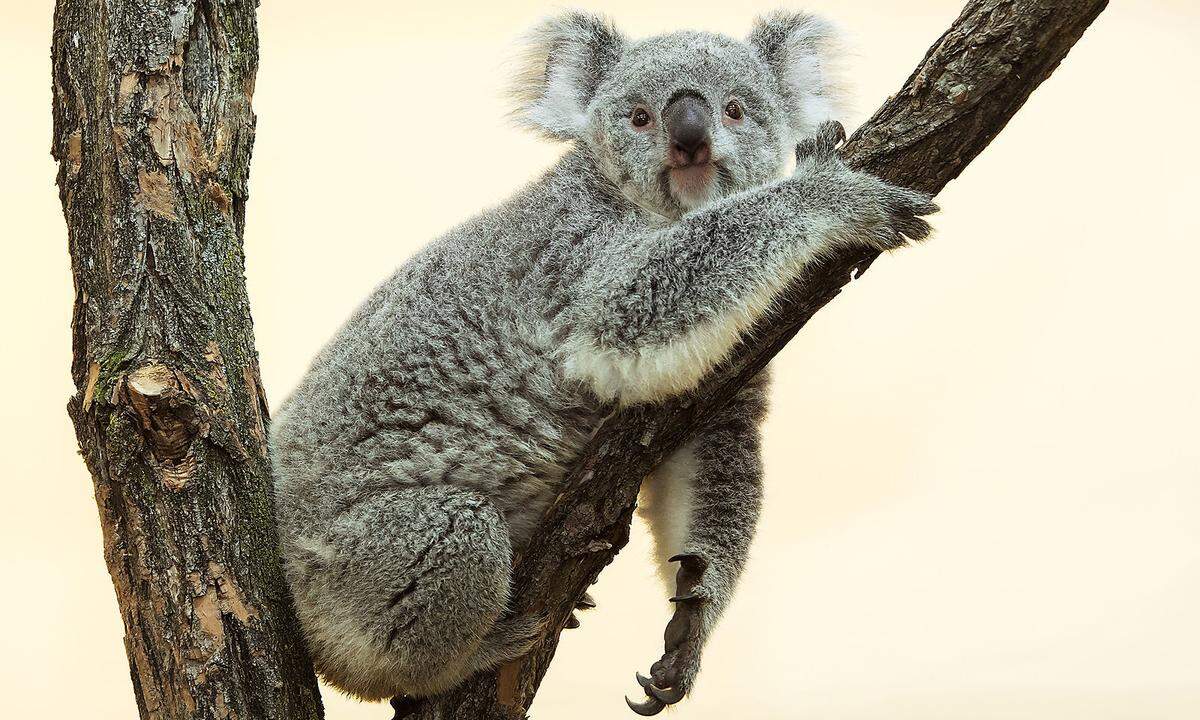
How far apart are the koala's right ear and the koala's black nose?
0.48 meters

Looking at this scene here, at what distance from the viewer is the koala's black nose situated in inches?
118

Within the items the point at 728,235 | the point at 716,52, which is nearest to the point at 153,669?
the point at 728,235

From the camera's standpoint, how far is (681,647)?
9.80 ft

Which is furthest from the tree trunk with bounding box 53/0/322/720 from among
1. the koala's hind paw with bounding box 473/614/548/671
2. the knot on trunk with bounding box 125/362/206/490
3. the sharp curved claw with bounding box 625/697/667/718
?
the sharp curved claw with bounding box 625/697/667/718

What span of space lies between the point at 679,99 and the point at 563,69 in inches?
23.3

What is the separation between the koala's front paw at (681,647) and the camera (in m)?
2.96

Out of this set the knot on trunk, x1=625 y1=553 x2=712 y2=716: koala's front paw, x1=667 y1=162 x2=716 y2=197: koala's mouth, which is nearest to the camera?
the knot on trunk

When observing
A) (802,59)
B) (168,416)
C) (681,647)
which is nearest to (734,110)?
(802,59)

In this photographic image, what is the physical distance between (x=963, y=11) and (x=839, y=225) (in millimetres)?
536

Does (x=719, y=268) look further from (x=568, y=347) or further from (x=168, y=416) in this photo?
(x=168, y=416)

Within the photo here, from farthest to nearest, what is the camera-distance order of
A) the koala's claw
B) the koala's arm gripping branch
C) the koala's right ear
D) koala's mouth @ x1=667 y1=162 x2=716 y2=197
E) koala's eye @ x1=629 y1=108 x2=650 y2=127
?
the koala's right ear → koala's eye @ x1=629 y1=108 x2=650 y2=127 → koala's mouth @ x1=667 y1=162 x2=716 y2=197 → the koala's claw → the koala's arm gripping branch

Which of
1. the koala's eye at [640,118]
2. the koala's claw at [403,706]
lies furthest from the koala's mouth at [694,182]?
the koala's claw at [403,706]

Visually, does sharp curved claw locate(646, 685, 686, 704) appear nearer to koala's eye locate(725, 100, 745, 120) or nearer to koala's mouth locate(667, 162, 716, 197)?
koala's mouth locate(667, 162, 716, 197)

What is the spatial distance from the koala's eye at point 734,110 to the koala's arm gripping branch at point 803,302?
655mm
